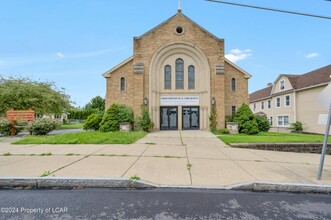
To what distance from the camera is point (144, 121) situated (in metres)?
17.9

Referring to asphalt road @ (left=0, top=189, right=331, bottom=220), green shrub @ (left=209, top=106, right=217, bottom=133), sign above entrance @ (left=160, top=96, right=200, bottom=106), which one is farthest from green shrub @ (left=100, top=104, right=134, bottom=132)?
asphalt road @ (left=0, top=189, right=331, bottom=220)

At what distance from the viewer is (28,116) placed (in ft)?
49.0

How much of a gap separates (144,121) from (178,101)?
13.9ft

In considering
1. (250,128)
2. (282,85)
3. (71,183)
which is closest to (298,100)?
(282,85)

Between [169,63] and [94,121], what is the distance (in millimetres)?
9600

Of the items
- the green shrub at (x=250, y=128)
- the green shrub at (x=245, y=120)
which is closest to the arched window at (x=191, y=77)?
the green shrub at (x=245, y=120)

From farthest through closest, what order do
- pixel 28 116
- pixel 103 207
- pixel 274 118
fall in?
pixel 274 118, pixel 28 116, pixel 103 207

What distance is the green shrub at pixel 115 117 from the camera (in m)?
17.6

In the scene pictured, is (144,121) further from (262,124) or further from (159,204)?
(159,204)

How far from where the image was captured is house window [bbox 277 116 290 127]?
2587 centimetres

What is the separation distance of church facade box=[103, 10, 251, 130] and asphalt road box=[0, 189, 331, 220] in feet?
48.6

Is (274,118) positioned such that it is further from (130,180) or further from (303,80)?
(130,180)

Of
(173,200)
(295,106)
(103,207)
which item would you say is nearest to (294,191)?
(173,200)

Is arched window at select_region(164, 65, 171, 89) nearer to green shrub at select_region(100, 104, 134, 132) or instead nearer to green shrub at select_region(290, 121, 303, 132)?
green shrub at select_region(100, 104, 134, 132)
